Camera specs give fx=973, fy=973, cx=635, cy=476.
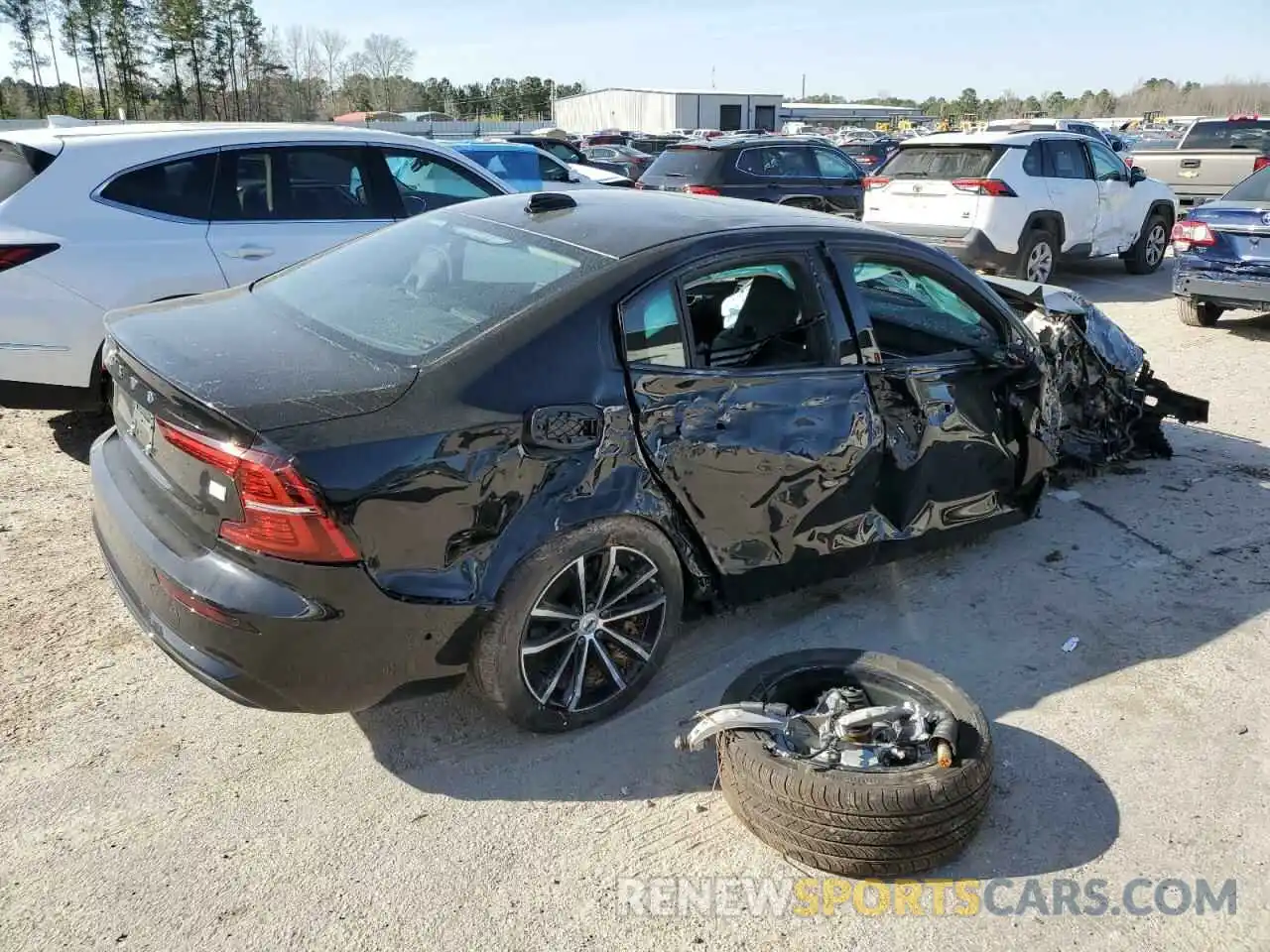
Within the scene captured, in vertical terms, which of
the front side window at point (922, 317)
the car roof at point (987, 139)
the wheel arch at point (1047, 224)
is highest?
the car roof at point (987, 139)

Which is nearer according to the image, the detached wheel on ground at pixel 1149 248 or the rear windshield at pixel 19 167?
the rear windshield at pixel 19 167

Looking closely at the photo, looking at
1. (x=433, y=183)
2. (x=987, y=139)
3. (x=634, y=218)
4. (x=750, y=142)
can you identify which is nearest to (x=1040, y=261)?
(x=987, y=139)

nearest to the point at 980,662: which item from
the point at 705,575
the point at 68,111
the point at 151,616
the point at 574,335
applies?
the point at 705,575

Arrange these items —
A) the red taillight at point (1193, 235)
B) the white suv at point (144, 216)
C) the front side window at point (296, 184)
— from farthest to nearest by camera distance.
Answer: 1. the red taillight at point (1193, 235)
2. the front side window at point (296, 184)
3. the white suv at point (144, 216)

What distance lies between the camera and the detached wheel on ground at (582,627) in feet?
9.20

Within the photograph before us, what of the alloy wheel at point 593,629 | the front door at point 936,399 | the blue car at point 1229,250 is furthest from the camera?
the blue car at point 1229,250

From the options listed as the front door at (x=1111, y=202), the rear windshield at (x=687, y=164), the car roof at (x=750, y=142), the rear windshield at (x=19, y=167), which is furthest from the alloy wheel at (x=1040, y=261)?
the rear windshield at (x=19, y=167)

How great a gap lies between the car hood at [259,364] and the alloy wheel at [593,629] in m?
0.78

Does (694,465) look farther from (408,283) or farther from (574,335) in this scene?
(408,283)

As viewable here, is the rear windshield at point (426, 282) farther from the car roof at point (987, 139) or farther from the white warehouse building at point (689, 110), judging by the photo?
the white warehouse building at point (689, 110)

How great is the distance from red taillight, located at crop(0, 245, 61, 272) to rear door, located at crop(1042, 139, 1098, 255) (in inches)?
375

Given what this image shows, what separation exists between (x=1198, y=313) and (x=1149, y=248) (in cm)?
365

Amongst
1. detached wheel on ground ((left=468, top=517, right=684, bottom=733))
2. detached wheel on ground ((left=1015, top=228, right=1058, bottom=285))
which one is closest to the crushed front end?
detached wheel on ground ((left=468, top=517, right=684, bottom=733))

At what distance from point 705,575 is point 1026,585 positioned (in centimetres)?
173
